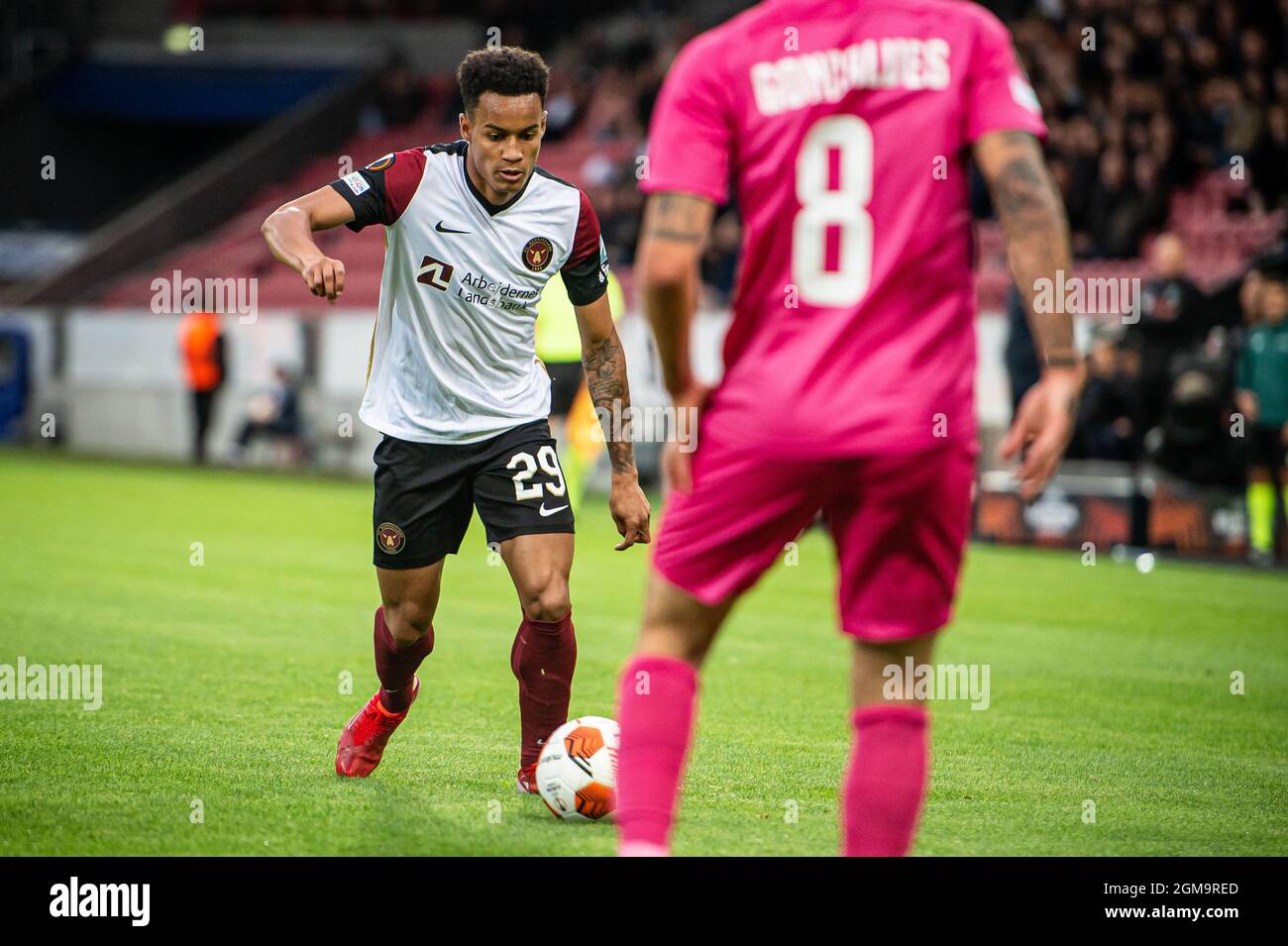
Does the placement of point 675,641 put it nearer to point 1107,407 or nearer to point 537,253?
point 537,253

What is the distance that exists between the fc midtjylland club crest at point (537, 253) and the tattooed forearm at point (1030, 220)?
2180 millimetres

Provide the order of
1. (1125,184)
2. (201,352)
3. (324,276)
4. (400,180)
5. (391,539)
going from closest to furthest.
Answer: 1. (324,276)
2. (400,180)
3. (391,539)
4. (1125,184)
5. (201,352)

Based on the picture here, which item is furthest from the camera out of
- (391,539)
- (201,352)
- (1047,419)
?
(201,352)

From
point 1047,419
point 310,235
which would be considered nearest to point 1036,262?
point 1047,419

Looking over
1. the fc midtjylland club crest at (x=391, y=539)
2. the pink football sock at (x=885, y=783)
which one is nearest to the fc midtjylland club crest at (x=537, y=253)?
the fc midtjylland club crest at (x=391, y=539)

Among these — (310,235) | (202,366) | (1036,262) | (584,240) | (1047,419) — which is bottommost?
(1047,419)

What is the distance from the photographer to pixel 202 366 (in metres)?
22.8

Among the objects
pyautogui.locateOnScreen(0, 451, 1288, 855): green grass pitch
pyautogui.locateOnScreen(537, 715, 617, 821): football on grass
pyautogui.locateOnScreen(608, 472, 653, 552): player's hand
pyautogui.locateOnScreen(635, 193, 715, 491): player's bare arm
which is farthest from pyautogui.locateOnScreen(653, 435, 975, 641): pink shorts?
pyautogui.locateOnScreen(537, 715, 617, 821): football on grass

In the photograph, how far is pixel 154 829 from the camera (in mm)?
4609

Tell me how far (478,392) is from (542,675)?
0.90 meters

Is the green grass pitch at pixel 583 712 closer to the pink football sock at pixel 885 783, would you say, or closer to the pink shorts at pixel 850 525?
the pink football sock at pixel 885 783

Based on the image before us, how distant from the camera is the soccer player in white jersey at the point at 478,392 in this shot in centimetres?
523

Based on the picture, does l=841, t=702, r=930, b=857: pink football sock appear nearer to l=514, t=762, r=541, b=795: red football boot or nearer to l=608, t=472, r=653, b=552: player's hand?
l=608, t=472, r=653, b=552: player's hand

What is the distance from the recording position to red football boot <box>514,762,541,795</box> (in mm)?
5293
